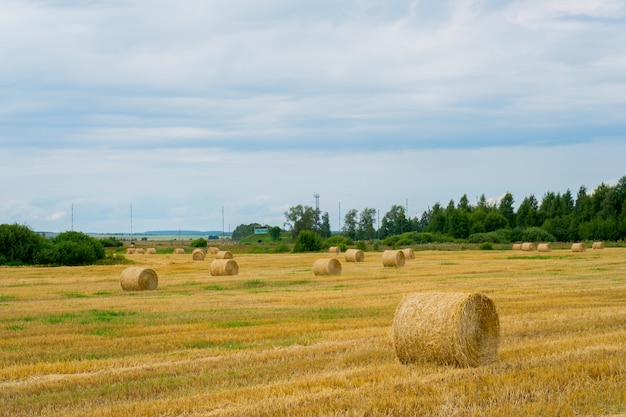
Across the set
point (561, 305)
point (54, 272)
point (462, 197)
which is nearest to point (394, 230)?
point (462, 197)

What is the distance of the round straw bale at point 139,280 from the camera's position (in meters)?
28.1

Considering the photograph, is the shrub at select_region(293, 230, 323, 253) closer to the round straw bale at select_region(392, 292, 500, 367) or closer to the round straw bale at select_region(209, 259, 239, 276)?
the round straw bale at select_region(209, 259, 239, 276)

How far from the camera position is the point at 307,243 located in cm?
7869

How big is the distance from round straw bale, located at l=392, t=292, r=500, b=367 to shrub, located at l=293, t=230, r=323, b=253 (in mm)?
65446

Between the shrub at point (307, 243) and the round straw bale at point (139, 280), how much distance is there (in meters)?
49.2

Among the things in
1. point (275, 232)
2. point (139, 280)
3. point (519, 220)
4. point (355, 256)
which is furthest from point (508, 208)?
point (139, 280)

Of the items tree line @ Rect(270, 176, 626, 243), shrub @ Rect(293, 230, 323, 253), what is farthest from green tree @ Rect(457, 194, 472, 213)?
shrub @ Rect(293, 230, 323, 253)

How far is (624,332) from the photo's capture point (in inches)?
575

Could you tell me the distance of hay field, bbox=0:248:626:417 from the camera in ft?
30.2

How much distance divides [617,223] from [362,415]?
10460 cm

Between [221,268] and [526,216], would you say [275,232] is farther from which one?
[221,268]

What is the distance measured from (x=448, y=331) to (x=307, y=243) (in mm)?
67180

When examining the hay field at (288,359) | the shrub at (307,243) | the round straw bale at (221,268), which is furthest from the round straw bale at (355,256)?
the shrub at (307,243)

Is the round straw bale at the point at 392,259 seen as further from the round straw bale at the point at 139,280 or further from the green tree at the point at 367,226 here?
the green tree at the point at 367,226
